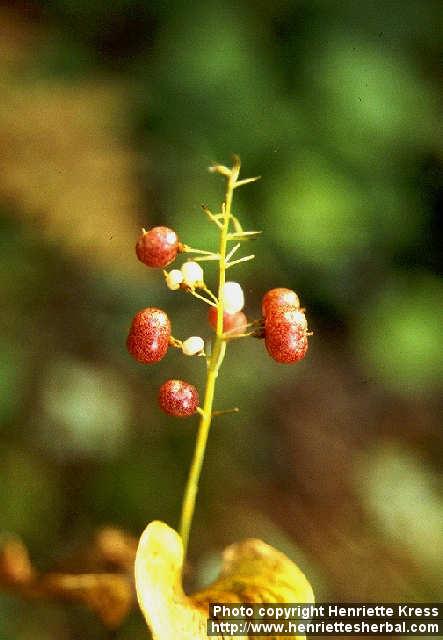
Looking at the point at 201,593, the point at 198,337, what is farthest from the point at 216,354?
the point at 201,593

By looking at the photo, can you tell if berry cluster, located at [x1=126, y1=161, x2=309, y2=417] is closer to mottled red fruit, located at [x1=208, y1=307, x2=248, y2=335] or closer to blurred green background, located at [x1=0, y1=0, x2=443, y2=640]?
mottled red fruit, located at [x1=208, y1=307, x2=248, y2=335]

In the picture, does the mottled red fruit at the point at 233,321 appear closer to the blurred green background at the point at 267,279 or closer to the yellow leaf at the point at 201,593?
the yellow leaf at the point at 201,593

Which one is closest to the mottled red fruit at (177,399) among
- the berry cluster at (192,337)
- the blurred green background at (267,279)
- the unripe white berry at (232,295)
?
the berry cluster at (192,337)

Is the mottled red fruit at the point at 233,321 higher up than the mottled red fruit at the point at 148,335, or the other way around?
the mottled red fruit at the point at 148,335

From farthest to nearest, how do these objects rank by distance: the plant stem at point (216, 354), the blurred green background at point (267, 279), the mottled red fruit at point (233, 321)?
the blurred green background at point (267, 279) → the mottled red fruit at point (233, 321) → the plant stem at point (216, 354)

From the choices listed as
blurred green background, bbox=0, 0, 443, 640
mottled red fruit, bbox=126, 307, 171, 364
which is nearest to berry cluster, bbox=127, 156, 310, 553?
mottled red fruit, bbox=126, 307, 171, 364

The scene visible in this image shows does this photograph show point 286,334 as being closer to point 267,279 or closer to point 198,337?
point 198,337

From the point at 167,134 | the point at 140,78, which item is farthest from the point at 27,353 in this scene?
the point at 140,78

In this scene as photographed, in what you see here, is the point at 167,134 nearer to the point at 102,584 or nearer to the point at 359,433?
the point at 359,433
